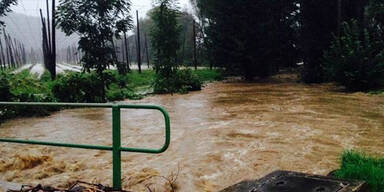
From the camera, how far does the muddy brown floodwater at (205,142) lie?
244 inches

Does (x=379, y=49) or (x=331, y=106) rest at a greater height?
(x=379, y=49)

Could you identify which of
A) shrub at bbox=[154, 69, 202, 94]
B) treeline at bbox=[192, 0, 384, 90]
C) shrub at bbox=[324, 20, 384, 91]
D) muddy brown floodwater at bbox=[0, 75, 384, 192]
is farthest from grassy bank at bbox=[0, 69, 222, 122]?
shrub at bbox=[324, 20, 384, 91]

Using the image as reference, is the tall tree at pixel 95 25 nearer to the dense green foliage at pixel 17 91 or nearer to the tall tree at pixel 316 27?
the dense green foliage at pixel 17 91

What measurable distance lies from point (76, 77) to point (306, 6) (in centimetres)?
1555

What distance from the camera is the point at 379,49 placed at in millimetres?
16953

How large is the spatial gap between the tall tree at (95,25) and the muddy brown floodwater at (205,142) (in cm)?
308

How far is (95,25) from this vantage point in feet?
53.3

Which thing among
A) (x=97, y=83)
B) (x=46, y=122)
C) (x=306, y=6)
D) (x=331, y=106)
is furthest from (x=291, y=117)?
(x=306, y=6)

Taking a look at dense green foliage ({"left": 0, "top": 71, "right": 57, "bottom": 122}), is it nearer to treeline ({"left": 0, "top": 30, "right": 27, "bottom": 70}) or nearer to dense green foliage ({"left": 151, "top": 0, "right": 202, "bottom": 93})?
dense green foliage ({"left": 151, "top": 0, "right": 202, "bottom": 93})

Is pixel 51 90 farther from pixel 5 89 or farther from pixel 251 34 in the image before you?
pixel 251 34

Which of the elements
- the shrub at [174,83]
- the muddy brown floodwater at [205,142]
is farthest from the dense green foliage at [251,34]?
the muddy brown floodwater at [205,142]

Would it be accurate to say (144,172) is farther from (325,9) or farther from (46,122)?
(325,9)

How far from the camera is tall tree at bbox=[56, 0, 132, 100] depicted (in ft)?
51.6

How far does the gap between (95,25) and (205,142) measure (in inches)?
383
